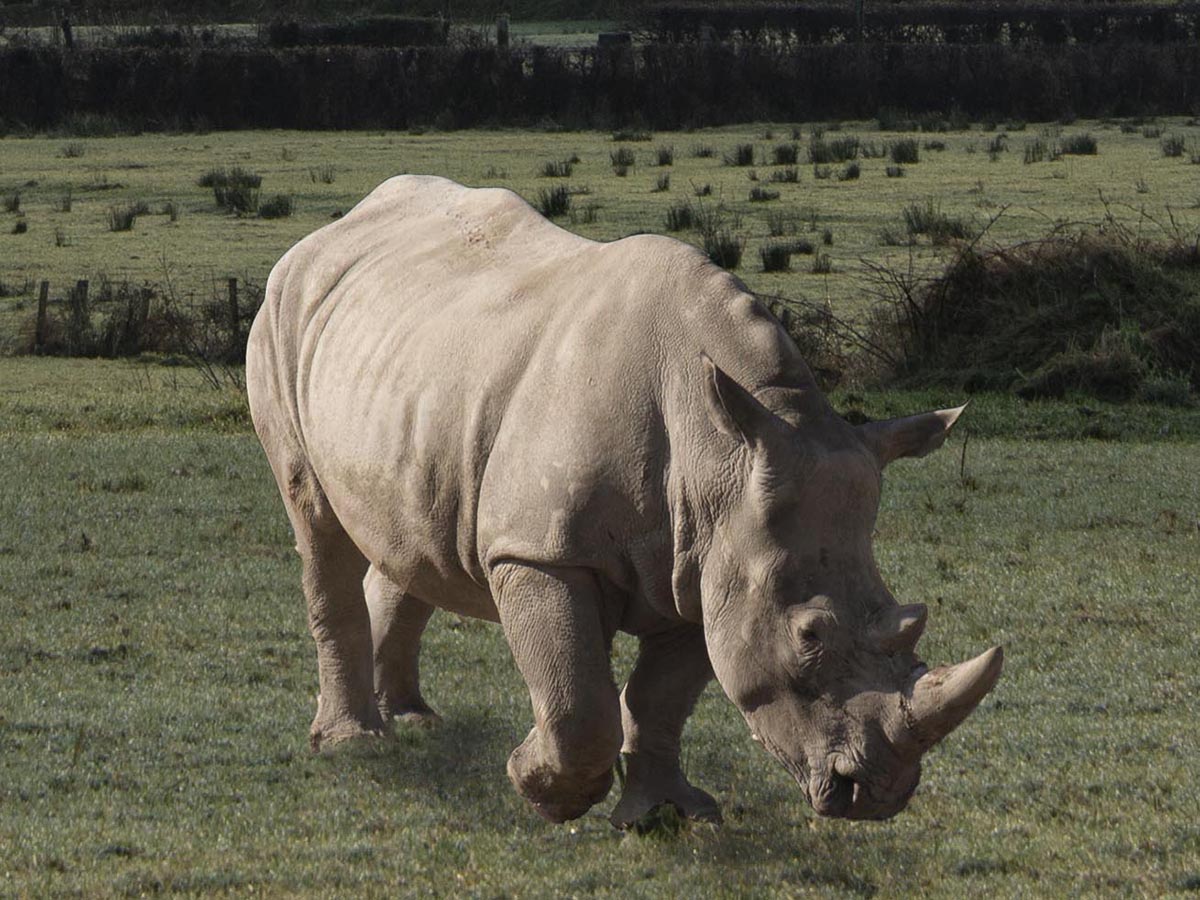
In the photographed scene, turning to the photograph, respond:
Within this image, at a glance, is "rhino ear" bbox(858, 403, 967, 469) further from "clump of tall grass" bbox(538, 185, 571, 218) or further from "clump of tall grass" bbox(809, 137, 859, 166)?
"clump of tall grass" bbox(809, 137, 859, 166)

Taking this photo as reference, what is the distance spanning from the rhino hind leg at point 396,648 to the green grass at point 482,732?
16cm

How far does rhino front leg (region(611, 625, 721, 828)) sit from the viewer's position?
505cm

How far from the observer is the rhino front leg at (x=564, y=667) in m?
4.57

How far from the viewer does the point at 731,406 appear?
13.6 feet

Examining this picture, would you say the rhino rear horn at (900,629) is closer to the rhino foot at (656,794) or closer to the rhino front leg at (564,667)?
the rhino front leg at (564,667)

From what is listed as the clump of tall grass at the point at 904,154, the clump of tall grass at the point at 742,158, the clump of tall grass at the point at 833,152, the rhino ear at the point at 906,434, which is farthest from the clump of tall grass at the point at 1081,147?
the rhino ear at the point at 906,434

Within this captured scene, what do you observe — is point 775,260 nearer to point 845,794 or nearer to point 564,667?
point 564,667

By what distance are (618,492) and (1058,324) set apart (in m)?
9.38

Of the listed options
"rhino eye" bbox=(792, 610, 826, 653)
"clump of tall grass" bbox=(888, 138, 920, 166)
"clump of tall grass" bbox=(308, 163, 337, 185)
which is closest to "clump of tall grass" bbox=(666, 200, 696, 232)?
"clump of tall grass" bbox=(308, 163, 337, 185)

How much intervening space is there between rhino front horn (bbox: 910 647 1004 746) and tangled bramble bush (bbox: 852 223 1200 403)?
30.6 ft

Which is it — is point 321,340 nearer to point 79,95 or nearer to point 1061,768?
point 1061,768

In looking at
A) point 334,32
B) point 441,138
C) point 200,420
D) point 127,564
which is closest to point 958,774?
point 127,564

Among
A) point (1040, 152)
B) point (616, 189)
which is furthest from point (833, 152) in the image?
point (616, 189)

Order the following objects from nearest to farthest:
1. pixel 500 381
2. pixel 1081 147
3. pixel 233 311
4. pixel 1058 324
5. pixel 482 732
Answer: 1. pixel 500 381
2. pixel 482 732
3. pixel 1058 324
4. pixel 233 311
5. pixel 1081 147
